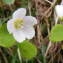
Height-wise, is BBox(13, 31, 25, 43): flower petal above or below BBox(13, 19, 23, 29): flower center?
below

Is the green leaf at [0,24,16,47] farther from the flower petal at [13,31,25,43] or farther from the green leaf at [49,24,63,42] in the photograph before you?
the green leaf at [49,24,63,42]

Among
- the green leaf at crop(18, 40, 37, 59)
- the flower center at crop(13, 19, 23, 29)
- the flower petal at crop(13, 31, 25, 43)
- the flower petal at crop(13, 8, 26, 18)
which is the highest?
the flower petal at crop(13, 8, 26, 18)

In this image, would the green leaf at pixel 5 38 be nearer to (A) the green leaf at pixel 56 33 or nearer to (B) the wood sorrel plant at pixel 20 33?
(B) the wood sorrel plant at pixel 20 33

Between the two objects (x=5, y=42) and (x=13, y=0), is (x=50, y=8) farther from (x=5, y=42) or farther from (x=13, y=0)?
(x=5, y=42)

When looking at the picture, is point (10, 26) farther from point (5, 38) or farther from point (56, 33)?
point (56, 33)

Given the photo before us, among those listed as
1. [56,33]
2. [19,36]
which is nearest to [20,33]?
[19,36]

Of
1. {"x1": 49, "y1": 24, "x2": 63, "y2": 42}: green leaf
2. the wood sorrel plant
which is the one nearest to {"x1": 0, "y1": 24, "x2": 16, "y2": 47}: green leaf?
the wood sorrel plant
